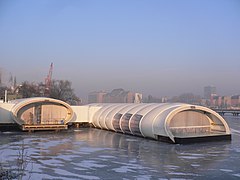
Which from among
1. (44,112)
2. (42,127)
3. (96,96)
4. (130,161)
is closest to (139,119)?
(42,127)

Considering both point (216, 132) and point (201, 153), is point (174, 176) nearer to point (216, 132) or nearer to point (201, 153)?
point (201, 153)

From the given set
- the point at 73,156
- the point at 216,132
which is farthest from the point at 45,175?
the point at 216,132

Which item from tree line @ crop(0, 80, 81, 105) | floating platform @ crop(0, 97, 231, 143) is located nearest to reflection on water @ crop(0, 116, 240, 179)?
floating platform @ crop(0, 97, 231, 143)

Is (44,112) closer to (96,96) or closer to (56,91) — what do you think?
(56,91)

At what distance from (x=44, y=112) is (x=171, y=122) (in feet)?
43.6

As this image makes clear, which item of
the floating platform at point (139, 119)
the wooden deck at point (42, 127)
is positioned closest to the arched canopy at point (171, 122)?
the floating platform at point (139, 119)

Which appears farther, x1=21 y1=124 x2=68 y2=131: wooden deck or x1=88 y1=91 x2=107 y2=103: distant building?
x1=88 y1=91 x2=107 y2=103: distant building

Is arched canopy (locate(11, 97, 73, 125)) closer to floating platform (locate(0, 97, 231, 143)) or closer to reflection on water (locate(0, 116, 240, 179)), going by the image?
floating platform (locate(0, 97, 231, 143))

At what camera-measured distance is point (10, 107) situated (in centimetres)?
2597

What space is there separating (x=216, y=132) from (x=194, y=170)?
11763 mm

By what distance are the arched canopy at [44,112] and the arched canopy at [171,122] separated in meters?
6.17

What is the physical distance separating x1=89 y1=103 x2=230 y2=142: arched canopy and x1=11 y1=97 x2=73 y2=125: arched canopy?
6168 mm

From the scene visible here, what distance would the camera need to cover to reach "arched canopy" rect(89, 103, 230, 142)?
18609mm

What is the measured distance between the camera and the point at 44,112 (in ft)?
90.3
